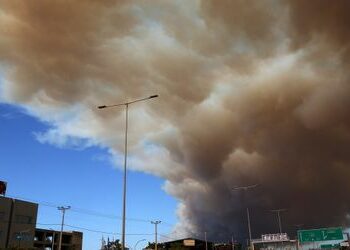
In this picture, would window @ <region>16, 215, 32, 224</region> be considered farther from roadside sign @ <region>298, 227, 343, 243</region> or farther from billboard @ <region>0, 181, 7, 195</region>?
roadside sign @ <region>298, 227, 343, 243</region>

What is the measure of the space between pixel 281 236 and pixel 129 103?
256 feet

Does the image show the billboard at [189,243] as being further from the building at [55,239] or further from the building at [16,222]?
the building at [16,222]

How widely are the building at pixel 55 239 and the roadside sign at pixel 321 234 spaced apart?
97687mm

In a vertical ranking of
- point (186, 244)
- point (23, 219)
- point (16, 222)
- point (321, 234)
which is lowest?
point (321, 234)


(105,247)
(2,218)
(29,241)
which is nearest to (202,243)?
(105,247)

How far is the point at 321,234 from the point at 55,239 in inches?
4561

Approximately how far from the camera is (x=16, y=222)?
5546 inches

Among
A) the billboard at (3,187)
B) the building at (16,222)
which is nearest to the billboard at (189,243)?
the building at (16,222)

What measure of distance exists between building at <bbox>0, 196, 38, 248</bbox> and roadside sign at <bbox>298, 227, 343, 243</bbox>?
88516 millimetres

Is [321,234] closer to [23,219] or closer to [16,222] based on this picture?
[16,222]

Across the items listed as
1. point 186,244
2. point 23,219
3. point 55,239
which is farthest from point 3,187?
point 186,244

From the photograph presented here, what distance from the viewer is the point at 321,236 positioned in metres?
89.3

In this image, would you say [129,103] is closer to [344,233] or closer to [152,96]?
[152,96]

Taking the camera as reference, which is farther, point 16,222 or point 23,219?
point 23,219
